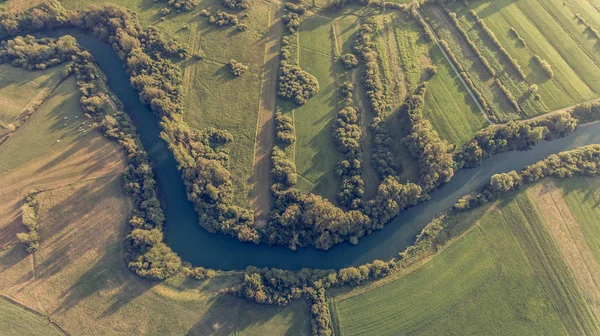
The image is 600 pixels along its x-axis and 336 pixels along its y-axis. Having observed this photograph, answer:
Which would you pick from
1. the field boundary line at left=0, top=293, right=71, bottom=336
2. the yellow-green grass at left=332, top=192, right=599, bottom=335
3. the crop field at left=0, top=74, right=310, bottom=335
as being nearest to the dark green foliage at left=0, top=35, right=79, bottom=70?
the crop field at left=0, top=74, right=310, bottom=335

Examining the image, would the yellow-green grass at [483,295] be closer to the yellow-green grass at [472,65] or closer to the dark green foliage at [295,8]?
the yellow-green grass at [472,65]

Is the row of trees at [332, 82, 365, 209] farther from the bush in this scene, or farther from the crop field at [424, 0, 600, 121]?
the bush

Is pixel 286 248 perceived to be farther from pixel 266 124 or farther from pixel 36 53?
pixel 36 53

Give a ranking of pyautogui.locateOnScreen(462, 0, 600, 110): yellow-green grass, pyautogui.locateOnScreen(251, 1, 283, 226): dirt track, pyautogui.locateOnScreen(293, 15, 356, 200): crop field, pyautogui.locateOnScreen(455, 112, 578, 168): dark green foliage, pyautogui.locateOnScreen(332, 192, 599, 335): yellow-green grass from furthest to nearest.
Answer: pyautogui.locateOnScreen(462, 0, 600, 110): yellow-green grass < pyautogui.locateOnScreen(455, 112, 578, 168): dark green foliage < pyautogui.locateOnScreen(293, 15, 356, 200): crop field < pyautogui.locateOnScreen(251, 1, 283, 226): dirt track < pyautogui.locateOnScreen(332, 192, 599, 335): yellow-green grass

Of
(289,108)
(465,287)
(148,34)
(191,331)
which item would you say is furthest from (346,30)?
(191,331)

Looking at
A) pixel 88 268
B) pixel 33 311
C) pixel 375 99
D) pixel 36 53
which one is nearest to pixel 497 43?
pixel 375 99

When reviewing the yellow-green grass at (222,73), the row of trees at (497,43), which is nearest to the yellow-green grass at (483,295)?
the yellow-green grass at (222,73)

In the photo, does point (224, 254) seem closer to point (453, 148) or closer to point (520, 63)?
point (453, 148)
